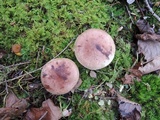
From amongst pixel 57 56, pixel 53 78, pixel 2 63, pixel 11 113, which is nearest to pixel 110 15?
pixel 57 56

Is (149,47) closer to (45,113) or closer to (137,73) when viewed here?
(137,73)

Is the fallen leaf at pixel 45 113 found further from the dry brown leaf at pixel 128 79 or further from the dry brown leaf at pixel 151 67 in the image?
the dry brown leaf at pixel 151 67

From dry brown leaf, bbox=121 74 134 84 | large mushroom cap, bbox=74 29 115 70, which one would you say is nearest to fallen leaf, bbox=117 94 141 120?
dry brown leaf, bbox=121 74 134 84

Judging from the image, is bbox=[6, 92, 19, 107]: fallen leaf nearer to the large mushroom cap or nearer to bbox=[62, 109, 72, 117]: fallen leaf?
bbox=[62, 109, 72, 117]: fallen leaf

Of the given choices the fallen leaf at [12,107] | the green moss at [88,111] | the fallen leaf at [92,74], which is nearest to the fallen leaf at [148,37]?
the fallen leaf at [92,74]

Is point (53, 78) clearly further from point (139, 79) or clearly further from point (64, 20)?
point (139, 79)

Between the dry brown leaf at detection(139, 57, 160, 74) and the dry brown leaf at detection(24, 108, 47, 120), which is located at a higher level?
the dry brown leaf at detection(24, 108, 47, 120)
